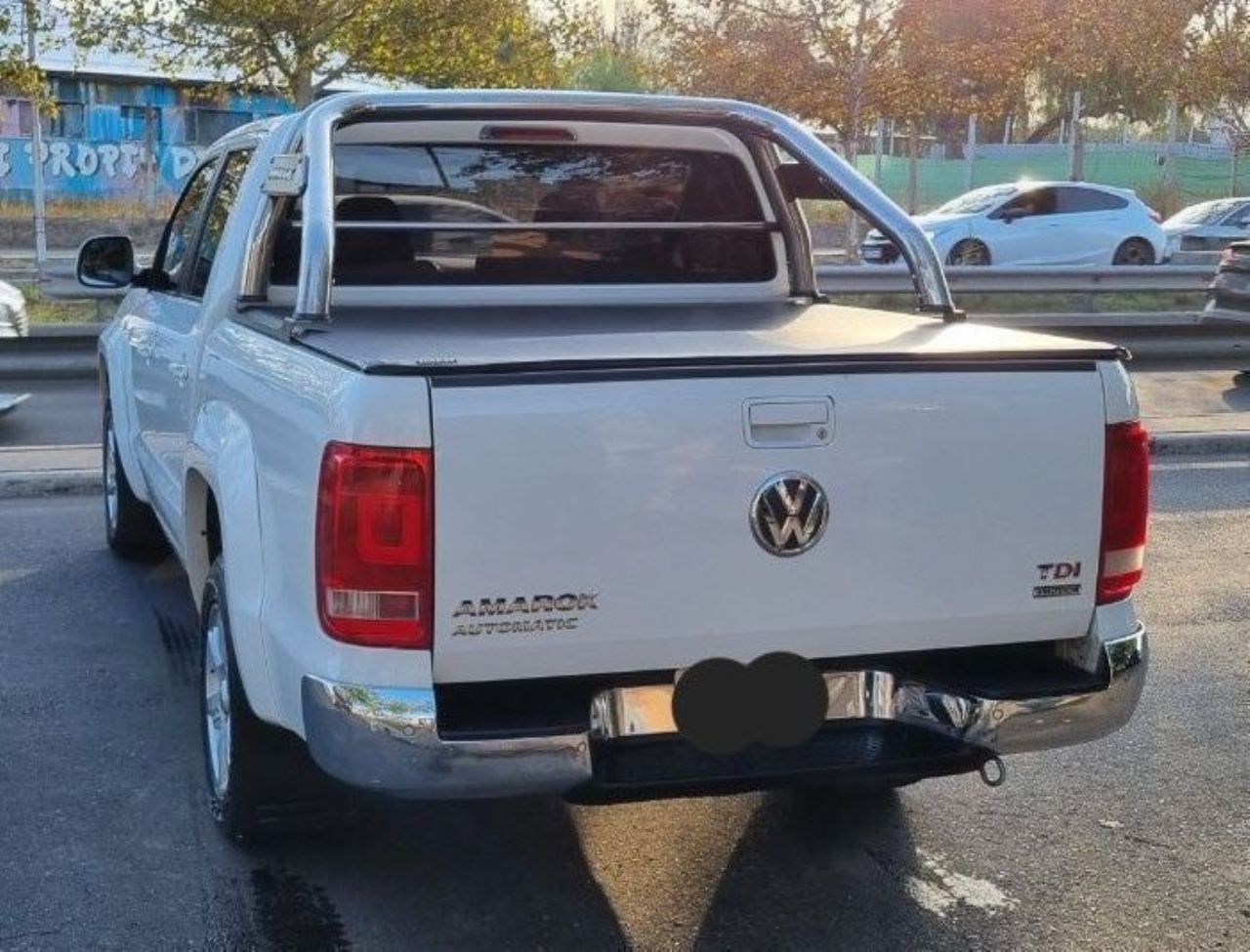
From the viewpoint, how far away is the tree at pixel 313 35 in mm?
20578

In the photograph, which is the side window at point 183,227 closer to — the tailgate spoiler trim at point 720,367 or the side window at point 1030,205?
the tailgate spoiler trim at point 720,367

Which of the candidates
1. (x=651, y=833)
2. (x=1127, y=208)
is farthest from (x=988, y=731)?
(x=1127, y=208)

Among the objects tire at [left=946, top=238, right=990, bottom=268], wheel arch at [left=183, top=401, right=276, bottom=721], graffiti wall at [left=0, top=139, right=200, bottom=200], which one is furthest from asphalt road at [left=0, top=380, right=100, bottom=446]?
graffiti wall at [left=0, top=139, right=200, bottom=200]

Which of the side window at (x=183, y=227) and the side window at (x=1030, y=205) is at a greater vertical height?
the side window at (x=183, y=227)

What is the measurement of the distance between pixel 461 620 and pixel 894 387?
Answer: 1065mm

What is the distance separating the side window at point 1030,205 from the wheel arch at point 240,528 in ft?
66.4

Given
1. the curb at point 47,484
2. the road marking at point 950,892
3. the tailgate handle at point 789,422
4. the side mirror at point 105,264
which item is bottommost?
the road marking at point 950,892

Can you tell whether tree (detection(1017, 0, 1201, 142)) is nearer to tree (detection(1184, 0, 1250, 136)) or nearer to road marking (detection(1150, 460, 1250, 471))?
tree (detection(1184, 0, 1250, 136))

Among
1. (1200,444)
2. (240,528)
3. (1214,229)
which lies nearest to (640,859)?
(240,528)

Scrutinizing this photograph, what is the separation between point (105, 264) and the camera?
6.64 metres

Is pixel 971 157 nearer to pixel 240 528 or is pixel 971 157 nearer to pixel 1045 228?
pixel 1045 228

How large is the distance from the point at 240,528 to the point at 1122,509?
2.10 meters

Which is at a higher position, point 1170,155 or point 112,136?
point 112,136

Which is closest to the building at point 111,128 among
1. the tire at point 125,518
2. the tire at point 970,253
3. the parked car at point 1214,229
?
the tire at point 970,253
